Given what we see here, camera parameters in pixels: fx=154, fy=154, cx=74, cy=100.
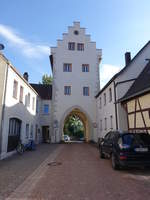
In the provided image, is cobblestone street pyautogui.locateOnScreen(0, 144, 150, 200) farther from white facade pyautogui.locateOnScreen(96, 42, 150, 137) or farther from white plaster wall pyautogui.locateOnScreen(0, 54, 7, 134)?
white facade pyautogui.locateOnScreen(96, 42, 150, 137)

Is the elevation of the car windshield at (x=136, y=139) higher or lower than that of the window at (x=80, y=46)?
lower

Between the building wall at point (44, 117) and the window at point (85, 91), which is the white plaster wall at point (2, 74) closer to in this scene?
the building wall at point (44, 117)

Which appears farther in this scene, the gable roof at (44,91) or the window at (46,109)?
the gable roof at (44,91)

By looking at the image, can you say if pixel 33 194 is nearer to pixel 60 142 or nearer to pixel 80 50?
pixel 60 142

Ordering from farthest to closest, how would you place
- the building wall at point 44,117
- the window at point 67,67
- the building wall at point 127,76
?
the window at point 67,67 < the building wall at point 44,117 < the building wall at point 127,76

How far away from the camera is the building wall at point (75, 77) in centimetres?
2256

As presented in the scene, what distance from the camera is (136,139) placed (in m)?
6.82

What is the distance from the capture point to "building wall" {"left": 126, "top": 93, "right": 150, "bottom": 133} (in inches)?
371

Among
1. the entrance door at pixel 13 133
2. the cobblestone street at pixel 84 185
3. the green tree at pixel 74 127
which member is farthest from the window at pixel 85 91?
the green tree at pixel 74 127

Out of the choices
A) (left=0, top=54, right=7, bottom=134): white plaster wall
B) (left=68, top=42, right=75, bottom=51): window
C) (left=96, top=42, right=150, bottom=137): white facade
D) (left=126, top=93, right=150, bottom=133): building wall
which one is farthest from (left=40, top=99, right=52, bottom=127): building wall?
(left=126, top=93, right=150, bottom=133): building wall

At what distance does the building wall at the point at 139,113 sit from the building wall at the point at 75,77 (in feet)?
36.4

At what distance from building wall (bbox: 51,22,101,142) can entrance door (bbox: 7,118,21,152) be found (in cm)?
924

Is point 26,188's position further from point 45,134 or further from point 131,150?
point 45,134

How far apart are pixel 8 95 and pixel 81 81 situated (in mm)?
13971
